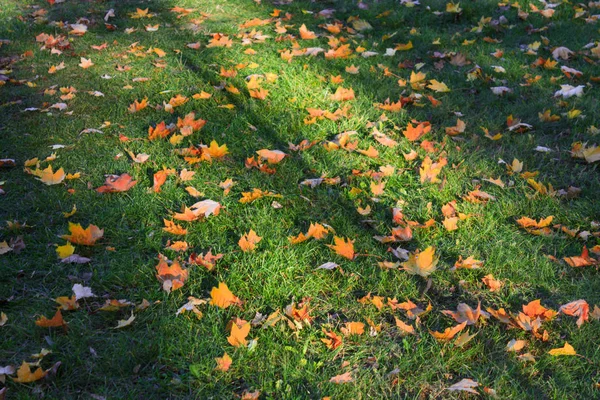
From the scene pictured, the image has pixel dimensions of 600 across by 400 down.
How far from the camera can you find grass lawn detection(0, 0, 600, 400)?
2.02 meters

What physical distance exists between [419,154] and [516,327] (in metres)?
1.42

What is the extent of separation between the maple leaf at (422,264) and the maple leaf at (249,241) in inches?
27.3

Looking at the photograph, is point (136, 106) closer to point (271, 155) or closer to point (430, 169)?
point (271, 155)

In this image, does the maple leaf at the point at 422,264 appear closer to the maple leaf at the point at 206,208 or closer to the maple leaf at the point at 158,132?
the maple leaf at the point at 206,208

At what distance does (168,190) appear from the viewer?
2.97m

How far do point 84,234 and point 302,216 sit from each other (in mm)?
1044

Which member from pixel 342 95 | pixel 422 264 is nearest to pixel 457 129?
pixel 342 95

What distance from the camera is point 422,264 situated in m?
2.39

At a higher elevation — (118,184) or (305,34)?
(305,34)

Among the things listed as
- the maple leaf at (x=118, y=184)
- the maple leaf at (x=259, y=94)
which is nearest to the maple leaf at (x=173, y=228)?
the maple leaf at (x=118, y=184)

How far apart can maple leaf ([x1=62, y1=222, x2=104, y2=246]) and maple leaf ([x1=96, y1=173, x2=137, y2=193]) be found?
1.24ft

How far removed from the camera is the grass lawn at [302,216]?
2.02 meters

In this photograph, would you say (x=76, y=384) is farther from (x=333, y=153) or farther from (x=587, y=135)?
(x=587, y=135)

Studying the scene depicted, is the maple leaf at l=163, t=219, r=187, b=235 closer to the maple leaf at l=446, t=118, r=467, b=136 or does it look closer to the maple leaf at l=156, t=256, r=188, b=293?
the maple leaf at l=156, t=256, r=188, b=293
